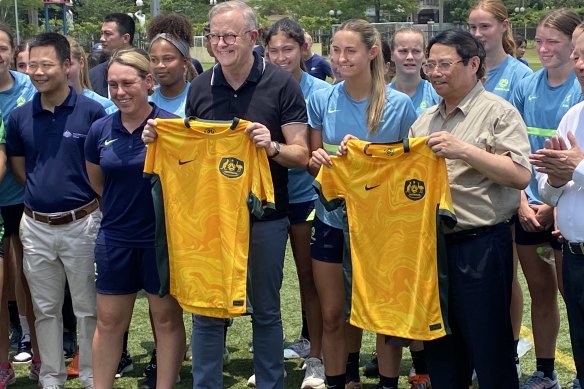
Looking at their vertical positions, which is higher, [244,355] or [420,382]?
[420,382]

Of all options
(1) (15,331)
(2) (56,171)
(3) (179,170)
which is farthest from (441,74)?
(1) (15,331)

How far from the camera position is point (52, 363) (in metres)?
5.89

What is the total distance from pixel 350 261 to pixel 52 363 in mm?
2201

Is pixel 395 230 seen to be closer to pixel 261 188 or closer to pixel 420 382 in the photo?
pixel 261 188

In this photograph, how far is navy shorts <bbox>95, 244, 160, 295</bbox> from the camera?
532cm

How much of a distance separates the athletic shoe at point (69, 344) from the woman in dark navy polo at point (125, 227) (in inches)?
59.1

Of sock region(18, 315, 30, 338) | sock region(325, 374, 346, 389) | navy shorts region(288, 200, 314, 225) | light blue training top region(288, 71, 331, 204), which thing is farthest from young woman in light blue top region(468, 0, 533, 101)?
sock region(18, 315, 30, 338)

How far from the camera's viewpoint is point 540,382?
230 inches

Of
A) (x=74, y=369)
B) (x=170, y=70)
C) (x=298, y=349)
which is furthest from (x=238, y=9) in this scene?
(x=74, y=369)

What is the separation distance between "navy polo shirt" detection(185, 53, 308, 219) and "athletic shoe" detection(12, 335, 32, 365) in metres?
2.63

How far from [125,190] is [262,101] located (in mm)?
969

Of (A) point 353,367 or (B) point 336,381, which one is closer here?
(B) point 336,381

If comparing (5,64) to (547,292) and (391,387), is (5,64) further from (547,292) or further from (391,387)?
(547,292)

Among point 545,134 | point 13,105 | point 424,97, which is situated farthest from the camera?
point 13,105
